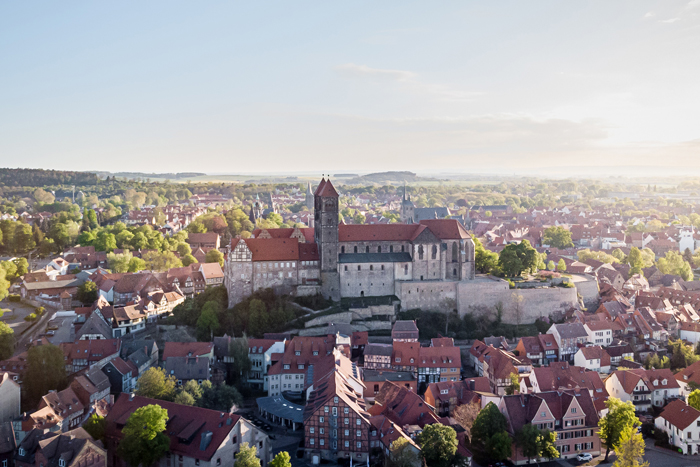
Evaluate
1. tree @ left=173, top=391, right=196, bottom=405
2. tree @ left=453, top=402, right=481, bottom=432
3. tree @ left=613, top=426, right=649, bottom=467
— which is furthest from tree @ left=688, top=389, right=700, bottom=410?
tree @ left=173, top=391, right=196, bottom=405

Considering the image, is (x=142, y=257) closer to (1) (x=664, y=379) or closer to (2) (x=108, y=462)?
(2) (x=108, y=462)

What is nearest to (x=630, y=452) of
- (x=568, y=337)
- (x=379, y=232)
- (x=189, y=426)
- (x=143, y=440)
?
(x=568, y=337)

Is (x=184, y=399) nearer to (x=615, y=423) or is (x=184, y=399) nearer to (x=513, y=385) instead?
(x=513, y=385)

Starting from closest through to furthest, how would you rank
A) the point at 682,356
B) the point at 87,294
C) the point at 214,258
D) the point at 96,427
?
the point at 96,427 → the point at 682,356 → the point at 87,294 → the point at 214,258

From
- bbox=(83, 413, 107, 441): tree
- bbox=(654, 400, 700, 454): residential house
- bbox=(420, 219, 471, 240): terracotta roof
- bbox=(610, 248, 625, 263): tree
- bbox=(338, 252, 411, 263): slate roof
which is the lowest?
bbox=(654, 400, 700, 454): residential house

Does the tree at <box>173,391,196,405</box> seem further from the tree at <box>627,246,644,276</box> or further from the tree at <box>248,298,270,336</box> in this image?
the tree at <box>627,246,644,276</box>

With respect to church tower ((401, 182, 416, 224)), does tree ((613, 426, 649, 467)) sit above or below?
below
